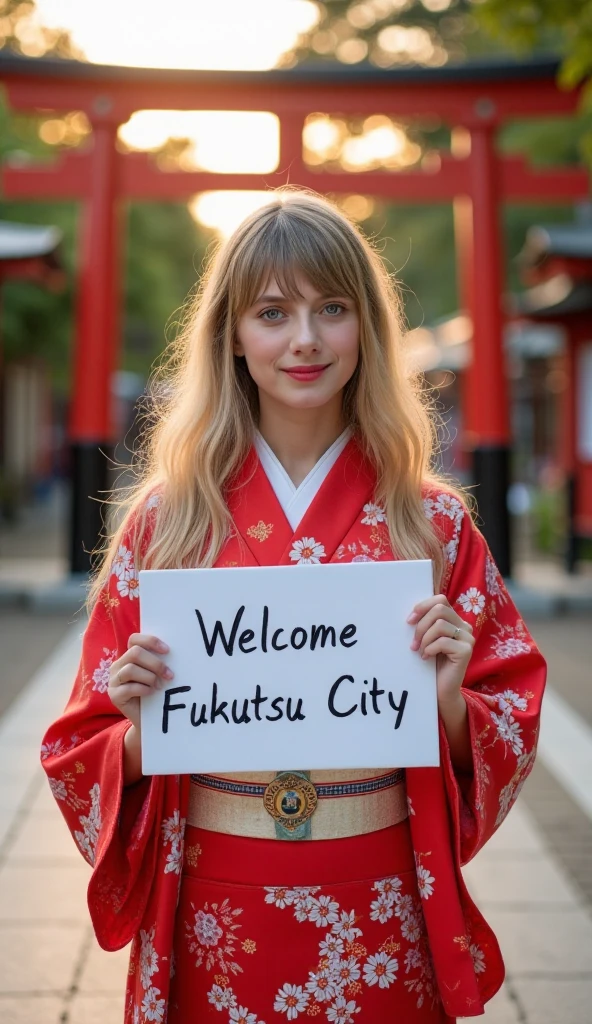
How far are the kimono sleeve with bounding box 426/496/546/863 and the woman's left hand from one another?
0.25 feet

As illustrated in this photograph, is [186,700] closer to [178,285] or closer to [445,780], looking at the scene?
[445,780]

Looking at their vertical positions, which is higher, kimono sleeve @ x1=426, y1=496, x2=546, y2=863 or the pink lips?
the pink lips

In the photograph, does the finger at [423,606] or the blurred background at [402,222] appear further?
the blurred background at [402,222]

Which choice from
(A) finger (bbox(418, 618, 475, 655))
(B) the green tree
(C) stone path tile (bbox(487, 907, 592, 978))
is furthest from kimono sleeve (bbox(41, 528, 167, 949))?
(B) the green tree

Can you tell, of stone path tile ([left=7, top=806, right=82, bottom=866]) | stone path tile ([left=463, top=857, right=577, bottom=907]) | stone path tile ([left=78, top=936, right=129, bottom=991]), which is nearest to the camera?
stone path tile ([left=78, top=936, right=129, bottom=991])

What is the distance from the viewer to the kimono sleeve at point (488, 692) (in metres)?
1.75

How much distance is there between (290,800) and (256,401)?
69cm

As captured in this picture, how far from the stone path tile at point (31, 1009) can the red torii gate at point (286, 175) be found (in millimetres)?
6713

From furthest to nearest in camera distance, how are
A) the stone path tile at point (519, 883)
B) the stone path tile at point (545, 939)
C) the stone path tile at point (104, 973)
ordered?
the stone path tile at point (519, 883)
the stone path tile at point (545, 939)
the stone path tile at point (104, 973)

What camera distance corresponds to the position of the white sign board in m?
1.66

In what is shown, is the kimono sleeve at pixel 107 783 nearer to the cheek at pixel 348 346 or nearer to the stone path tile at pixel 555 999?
the cheek at pixel 348 346

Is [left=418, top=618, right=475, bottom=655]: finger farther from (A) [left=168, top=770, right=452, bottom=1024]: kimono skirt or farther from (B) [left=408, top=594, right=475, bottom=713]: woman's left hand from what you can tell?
(A) [left=168, top=770, right=452, bottom=1024]: kimono skirt

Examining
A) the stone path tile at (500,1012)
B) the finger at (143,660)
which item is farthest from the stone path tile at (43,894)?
the finger at (143,660)

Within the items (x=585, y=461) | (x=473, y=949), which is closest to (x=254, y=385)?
(x=473, y=949)
